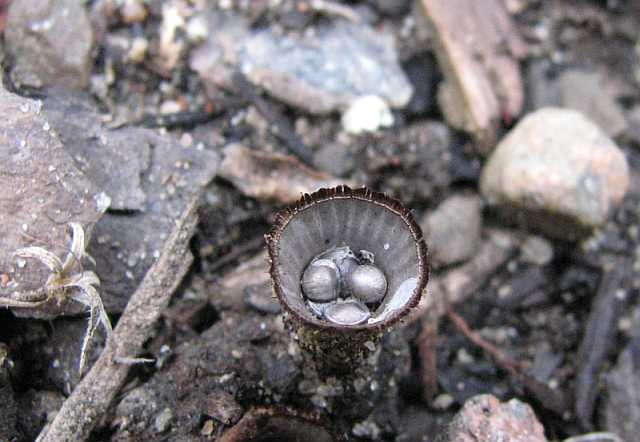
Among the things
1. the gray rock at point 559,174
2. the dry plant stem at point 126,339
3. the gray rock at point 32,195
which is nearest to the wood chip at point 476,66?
the gray rock at point 559,174

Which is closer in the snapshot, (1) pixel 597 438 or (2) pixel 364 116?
(1) pixel 597 438

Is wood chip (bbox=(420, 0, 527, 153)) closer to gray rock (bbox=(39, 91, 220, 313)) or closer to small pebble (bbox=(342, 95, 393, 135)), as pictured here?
small pebble (bbox=(342, 95, 393, 135))

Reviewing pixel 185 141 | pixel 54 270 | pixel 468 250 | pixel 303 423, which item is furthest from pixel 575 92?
pixel 54 270

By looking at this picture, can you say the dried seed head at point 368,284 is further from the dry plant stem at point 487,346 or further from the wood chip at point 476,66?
the wood chip at point 476,66

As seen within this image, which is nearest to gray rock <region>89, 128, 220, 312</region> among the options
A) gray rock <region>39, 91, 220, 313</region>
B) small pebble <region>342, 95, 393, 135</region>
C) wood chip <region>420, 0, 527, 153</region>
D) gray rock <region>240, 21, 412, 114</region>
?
gray rock <region>39, 91, 220, 313</region>

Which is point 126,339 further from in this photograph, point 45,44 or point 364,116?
point 364,116

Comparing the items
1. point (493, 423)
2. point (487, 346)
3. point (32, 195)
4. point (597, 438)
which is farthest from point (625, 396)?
point (32, 195)
